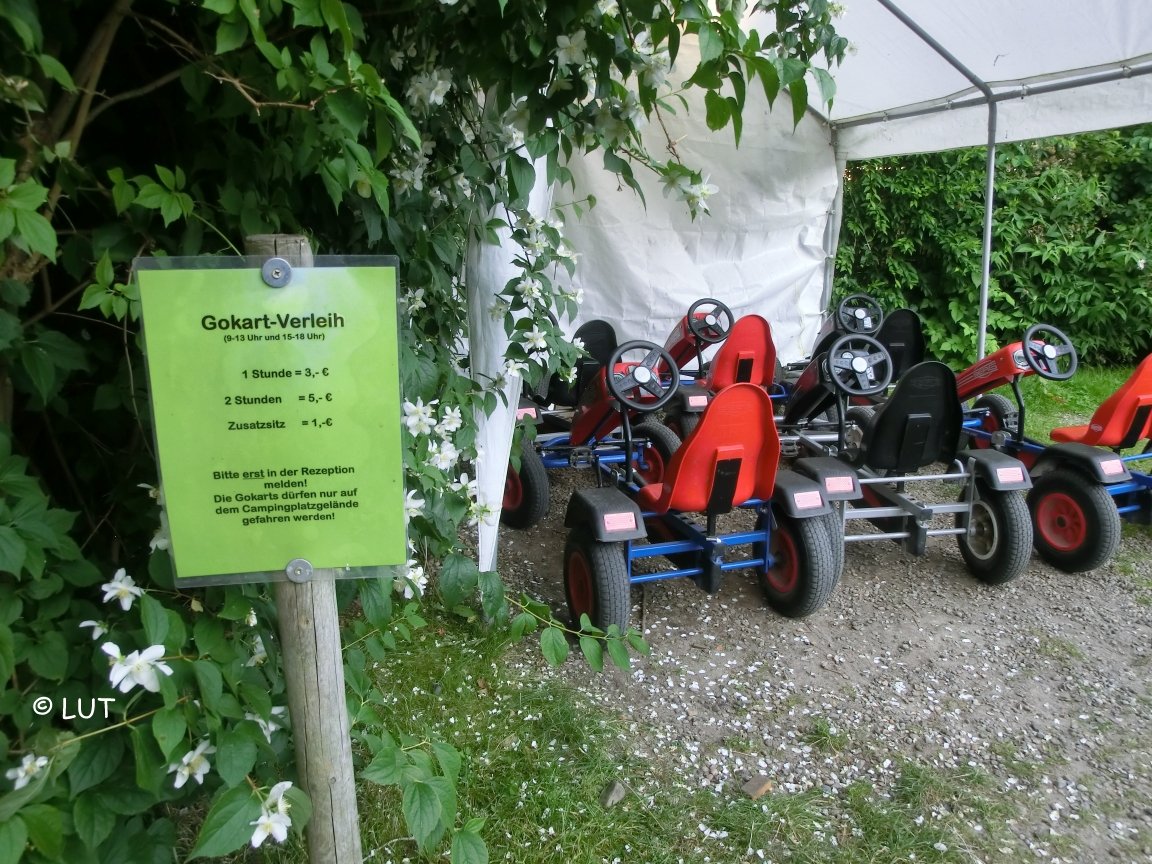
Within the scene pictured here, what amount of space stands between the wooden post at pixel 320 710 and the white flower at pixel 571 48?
0.85 m

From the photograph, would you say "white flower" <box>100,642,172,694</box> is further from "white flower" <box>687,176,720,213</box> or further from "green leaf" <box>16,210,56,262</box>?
"white flower" <box>687,176,720,213</box>

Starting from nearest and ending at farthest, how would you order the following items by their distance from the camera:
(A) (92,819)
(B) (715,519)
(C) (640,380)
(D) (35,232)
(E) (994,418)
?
(D) (35,232) < (A) (92,819) < (B) (715,519) < (C) (640,380) < (E) (994,418)

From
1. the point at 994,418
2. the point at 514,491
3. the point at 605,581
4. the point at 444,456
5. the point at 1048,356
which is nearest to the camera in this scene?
the point at 444,456

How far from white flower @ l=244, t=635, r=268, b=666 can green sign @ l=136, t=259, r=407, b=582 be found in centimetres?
30

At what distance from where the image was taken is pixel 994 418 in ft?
14.6

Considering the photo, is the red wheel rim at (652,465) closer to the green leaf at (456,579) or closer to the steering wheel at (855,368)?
the steering wheel at (855,368)

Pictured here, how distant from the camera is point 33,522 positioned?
991 mm

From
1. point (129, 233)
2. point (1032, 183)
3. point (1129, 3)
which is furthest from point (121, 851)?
point (1032, 183)

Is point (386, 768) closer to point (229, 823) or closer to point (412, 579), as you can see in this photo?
point (229, 823)

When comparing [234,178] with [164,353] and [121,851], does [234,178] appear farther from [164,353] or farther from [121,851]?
[121,851]

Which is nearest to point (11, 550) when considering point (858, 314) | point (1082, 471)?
point (1082, 471)

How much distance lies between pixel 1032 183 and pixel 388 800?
8246 mm

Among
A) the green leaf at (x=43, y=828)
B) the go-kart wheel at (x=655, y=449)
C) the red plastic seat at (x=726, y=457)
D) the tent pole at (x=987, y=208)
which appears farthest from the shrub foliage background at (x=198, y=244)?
the tent pole at (x=987, y=208)

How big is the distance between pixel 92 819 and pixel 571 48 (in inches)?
51.1
